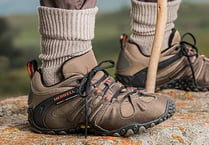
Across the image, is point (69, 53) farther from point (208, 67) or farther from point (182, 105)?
point (208, 67)

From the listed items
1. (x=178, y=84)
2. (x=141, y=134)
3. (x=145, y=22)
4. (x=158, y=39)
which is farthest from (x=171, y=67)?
(x=141, y=134)

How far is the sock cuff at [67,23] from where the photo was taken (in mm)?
2045

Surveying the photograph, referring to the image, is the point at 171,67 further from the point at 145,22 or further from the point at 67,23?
the point at 67,23

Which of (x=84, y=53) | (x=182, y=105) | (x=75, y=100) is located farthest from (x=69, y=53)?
(x=182, y=105)

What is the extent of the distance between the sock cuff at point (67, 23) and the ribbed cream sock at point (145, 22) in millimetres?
858

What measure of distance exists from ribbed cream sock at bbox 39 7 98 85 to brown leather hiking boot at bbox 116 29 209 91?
901 millimetres

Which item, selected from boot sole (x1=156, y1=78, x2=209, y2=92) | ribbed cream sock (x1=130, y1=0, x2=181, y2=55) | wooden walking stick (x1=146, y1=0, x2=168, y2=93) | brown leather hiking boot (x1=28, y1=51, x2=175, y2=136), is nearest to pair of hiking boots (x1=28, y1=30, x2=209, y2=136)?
brown leather hiking boot (x1=28, y1=51, x2=175, y2=136)

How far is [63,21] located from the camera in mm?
2055

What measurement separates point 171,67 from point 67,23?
1111 mm

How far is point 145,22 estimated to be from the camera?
293 centimetres

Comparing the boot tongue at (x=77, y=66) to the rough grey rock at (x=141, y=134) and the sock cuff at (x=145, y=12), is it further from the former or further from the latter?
the sock cuff at (x=145, y=12)

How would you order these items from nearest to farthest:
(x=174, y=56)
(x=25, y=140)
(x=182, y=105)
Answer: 1. (x=25, y=140)
2. (x=182, y=105)
3. (x=174, y=56)

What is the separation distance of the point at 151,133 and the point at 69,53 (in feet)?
1.43

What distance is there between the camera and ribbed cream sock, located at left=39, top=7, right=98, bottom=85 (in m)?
2.05
